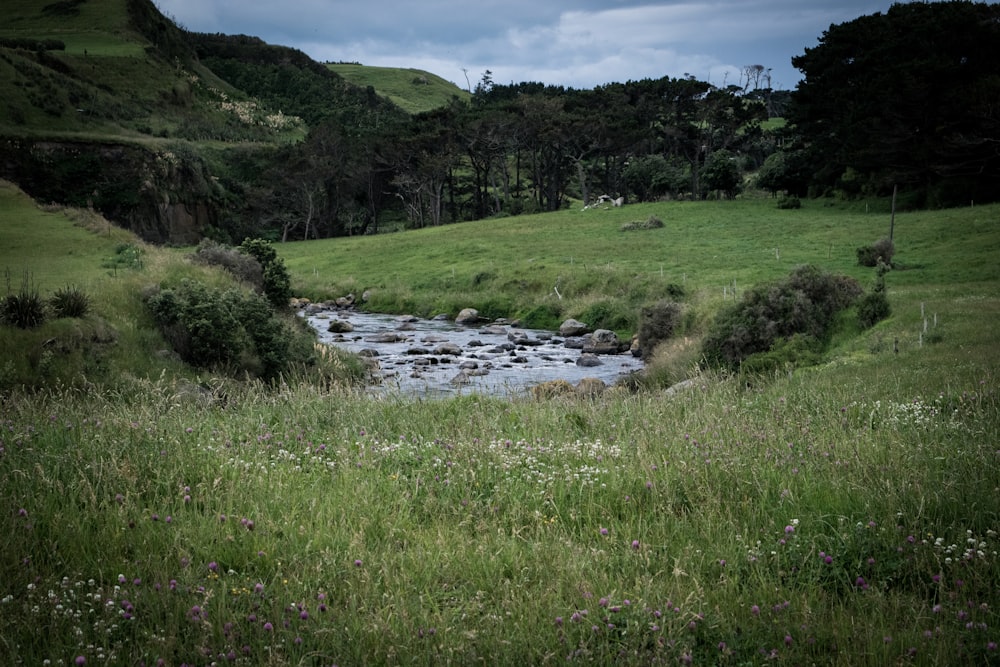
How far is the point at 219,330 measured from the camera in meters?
20.5

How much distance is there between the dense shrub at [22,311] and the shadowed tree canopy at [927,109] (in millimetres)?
57015

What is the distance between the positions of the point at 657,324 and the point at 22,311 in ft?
74.8

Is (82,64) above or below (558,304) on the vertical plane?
above

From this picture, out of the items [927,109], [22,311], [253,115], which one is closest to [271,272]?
[22,311]

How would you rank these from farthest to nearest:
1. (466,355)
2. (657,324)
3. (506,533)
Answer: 1. (466,355)
2. (657,324)
3. (506,533)

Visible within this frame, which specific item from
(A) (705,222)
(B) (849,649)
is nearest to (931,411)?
(B) (849,649)

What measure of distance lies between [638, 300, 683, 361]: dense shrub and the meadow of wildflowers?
22293 mm

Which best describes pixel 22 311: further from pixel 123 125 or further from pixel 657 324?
pixel 123 125

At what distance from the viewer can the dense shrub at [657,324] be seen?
29.9m

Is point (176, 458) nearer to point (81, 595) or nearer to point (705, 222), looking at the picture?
point (81, 595)

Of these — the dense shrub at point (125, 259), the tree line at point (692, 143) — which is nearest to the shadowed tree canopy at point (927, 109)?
the tree line at point (692, 143)

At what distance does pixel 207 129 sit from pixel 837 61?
86.1 m

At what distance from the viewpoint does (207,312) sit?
813 inches

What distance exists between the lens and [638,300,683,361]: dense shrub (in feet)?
98.1
